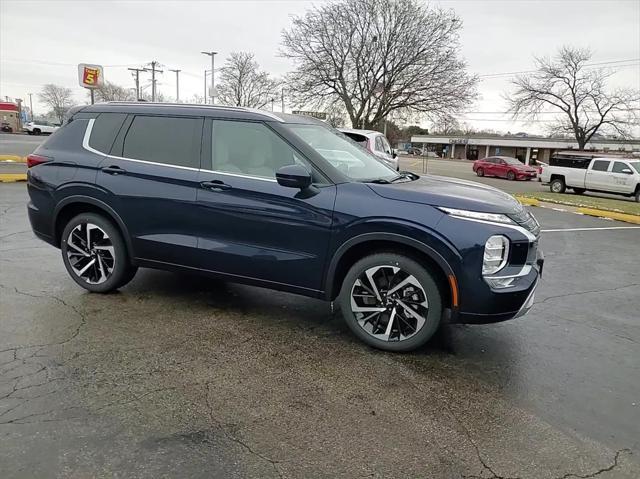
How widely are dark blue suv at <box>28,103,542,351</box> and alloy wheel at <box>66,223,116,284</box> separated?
13mm

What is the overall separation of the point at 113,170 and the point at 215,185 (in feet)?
3.71

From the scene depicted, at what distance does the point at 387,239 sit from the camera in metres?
3.68

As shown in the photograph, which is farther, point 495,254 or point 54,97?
point 54,97

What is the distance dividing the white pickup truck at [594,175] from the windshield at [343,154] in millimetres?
19962

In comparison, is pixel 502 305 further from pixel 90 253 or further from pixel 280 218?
pixel 90 253

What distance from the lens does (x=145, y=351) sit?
144 inches

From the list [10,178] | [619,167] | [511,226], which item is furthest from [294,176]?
[619,167]

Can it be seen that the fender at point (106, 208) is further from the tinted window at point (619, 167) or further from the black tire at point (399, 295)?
the tinted window at point (619, 167)

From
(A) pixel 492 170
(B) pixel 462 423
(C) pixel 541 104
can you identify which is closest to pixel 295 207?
(B) pixel 462 423

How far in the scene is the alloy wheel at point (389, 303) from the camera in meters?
3.70

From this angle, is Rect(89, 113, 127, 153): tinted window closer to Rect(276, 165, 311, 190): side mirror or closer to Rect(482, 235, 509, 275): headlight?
Rect(276, 165, 311, 190): side mirror

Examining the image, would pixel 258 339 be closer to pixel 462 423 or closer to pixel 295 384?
pixel 295 384

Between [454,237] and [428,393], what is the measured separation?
109cm

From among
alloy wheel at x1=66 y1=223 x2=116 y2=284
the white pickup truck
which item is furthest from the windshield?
the white pickup truck
